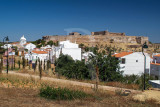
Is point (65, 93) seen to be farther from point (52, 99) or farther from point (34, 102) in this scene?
point (34, 102)

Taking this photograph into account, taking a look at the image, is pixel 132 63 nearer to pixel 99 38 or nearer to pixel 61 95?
pixel 61 95

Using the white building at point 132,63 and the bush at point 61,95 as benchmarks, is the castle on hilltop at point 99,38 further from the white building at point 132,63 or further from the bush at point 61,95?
the bush at point 61,95

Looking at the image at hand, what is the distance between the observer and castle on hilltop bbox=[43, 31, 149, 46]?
2872 inches

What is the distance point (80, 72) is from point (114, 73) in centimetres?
301

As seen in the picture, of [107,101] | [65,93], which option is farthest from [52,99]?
[107,101]

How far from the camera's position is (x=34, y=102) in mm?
4918

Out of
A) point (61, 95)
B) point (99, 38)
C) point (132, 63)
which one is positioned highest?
point (99, 38)

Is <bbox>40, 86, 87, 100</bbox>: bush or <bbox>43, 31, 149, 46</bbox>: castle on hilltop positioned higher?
<bbox>43, 31, 149, 46</bbox>: castle on hilltop

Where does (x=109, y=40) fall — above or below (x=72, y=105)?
above

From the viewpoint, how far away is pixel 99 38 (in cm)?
7669

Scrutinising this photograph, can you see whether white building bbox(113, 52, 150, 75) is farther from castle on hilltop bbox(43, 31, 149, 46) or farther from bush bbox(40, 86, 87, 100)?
castle on hilltop bbox(43, 31, 149, 46)

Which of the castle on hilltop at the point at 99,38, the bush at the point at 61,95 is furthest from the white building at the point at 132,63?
the castle on hilltop at the point at 99,38

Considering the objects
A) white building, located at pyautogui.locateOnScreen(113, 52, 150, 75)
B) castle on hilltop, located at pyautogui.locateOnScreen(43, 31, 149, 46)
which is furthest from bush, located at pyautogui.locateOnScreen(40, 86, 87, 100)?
castle on hilltop, located at pyautogui.locateOnScreen(43, 31, 149, 46)

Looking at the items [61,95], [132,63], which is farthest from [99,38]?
[61,95]
